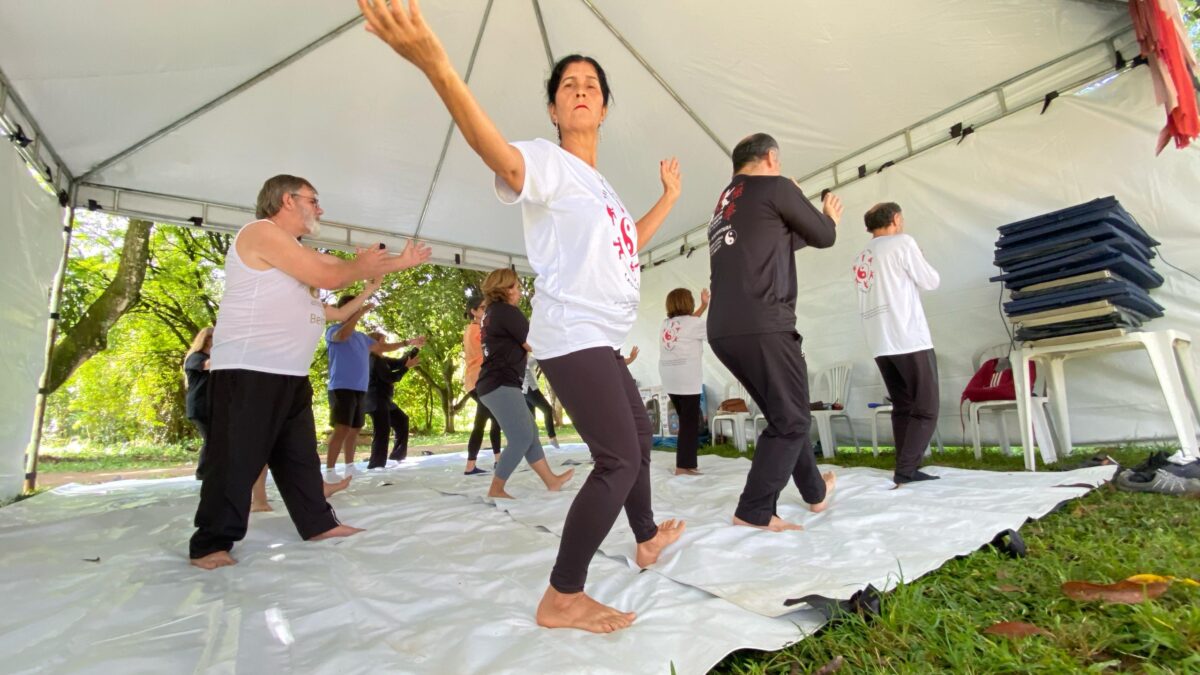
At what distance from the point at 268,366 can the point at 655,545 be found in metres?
1.75

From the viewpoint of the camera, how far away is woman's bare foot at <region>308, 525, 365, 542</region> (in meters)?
2.52

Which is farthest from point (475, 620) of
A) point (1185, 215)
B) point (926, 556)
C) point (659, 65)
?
point (1185, 215)

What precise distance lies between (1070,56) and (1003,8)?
812 mm

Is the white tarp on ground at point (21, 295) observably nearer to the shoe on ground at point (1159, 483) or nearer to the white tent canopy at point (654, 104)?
the white tent canopy at point (654, 104)

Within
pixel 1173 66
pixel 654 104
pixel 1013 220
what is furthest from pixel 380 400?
pixel 1173 66

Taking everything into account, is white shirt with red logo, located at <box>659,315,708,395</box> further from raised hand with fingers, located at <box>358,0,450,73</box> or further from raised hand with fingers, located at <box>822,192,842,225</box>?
raised hand with fingers, located at <box>358,0,450,73</box>

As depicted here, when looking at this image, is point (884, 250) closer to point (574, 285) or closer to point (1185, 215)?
point (1185, 215)

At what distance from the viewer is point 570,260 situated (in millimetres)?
1513

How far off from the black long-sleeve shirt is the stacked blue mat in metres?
1.81

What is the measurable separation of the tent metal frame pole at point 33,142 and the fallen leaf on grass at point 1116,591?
5.93m

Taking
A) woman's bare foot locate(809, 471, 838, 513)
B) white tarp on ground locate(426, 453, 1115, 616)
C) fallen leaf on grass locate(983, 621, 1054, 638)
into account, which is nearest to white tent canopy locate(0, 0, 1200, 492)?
white tarp on ground locate(426, 453, 1115, 616)

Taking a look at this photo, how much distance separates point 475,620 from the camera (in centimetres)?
147

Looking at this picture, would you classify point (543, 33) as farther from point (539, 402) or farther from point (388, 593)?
point (539, 402)

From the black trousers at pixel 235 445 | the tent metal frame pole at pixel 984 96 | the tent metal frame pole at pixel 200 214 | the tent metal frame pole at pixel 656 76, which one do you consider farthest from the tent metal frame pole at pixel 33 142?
the tent metal frame pole at pixel 984 96
